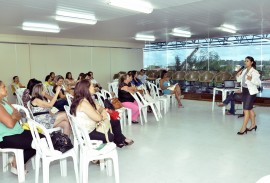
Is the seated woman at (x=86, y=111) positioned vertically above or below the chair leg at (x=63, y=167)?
above

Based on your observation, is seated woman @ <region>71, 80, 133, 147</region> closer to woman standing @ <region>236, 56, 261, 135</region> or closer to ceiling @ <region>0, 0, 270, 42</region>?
ceiling @ <region>0, 0, 270, 42</region>

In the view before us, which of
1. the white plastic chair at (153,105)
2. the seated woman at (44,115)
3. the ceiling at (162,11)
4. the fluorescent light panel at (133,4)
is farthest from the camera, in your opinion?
the white plastic chair at (153,105)

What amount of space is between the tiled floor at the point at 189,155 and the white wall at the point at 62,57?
19.8ft

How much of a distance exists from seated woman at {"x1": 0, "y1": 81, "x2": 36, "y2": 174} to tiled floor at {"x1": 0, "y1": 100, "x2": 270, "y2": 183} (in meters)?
0.39

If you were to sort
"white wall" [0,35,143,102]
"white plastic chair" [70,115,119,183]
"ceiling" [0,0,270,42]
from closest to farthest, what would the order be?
"white plastic chair" [70,115,119,183]
"ceiling" [0,0,270,42]
"white wall" [0,35,143,102]

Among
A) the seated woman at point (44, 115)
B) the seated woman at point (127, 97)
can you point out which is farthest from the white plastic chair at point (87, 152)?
the seated woman at point (127, 97)

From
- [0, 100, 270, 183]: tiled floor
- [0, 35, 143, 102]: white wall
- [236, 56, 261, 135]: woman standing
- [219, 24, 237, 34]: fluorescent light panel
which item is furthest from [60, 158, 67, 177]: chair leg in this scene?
[0, 35, 143, 102]: white wall

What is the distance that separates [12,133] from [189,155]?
2.30 m

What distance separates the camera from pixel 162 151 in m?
3.90

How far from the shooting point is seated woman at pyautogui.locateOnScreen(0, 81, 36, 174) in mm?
2826

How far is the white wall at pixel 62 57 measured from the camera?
935cm

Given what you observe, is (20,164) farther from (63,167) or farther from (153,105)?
(153,105)

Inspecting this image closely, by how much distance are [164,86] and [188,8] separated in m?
2.75

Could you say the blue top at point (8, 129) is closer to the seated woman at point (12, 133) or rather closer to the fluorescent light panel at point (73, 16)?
the seated woman at point (12, 133)
